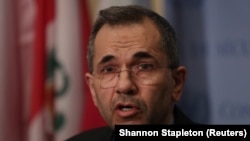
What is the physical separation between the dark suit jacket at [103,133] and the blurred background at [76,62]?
0.21 feet

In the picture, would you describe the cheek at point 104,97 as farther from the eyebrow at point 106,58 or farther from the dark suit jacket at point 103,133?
the dark suit jacket at point 103,133

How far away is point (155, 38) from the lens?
986 millimetres

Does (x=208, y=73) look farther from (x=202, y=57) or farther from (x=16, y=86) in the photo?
(x=16, y=86)

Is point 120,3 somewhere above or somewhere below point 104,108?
above

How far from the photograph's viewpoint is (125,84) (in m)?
0.93

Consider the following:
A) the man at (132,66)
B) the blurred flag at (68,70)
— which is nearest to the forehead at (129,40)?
the man at (132,66)

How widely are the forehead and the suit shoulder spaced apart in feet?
0.90

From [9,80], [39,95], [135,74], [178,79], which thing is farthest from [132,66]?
[9,80]

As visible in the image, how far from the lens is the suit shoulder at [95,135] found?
117 cm

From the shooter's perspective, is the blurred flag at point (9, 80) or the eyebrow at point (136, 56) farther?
the blurred flag at point (9, 80)

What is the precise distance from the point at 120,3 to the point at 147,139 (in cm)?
63

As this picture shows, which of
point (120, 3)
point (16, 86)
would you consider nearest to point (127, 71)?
point (120, 3)

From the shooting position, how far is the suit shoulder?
3.84 feet

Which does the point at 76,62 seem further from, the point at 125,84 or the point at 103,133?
the point at 125,84
